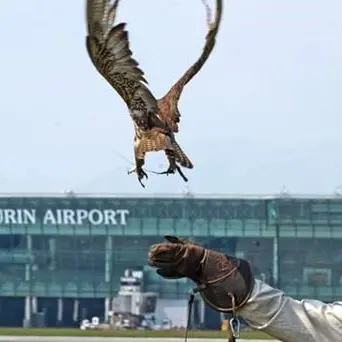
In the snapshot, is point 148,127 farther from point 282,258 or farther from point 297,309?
point 282,258

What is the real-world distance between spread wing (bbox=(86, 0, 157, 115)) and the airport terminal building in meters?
79.5

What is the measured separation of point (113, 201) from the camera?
92.4 m

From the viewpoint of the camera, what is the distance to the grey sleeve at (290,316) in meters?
4.29

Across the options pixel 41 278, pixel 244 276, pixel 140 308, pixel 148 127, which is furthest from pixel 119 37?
pixel 41 278

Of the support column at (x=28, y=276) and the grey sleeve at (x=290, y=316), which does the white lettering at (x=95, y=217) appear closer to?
the support column at (x=28, y=276)

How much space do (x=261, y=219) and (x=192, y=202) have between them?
5117mm

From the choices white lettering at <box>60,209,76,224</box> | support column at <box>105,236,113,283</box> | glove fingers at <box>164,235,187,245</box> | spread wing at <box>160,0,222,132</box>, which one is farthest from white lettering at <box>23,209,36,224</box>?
glove fingers at <box>164,235,187,245</box>

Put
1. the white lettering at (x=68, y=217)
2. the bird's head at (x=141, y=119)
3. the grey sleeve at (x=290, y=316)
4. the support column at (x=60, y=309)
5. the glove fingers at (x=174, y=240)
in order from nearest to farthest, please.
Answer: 1. the grey sleeve at (x=290, y=316)
2. the glove fingers at (x=174, y=240)
3. the bird's head at (x=141, y=119)
4. the support column at (x=60, y=309)
5. the white lettering at (x=68, y=217)

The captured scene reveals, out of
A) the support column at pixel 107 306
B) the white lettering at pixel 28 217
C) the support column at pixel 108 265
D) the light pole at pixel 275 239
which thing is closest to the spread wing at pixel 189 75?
the light pole at pixel 275 239

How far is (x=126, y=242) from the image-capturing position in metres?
89.6

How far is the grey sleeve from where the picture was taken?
429 cm

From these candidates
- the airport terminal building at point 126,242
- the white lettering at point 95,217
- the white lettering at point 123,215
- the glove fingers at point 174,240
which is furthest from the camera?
the white lettering at point 95,217

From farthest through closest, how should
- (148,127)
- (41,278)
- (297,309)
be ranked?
(41,278), (148,127), (297,309)

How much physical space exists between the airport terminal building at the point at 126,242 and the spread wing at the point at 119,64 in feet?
261
